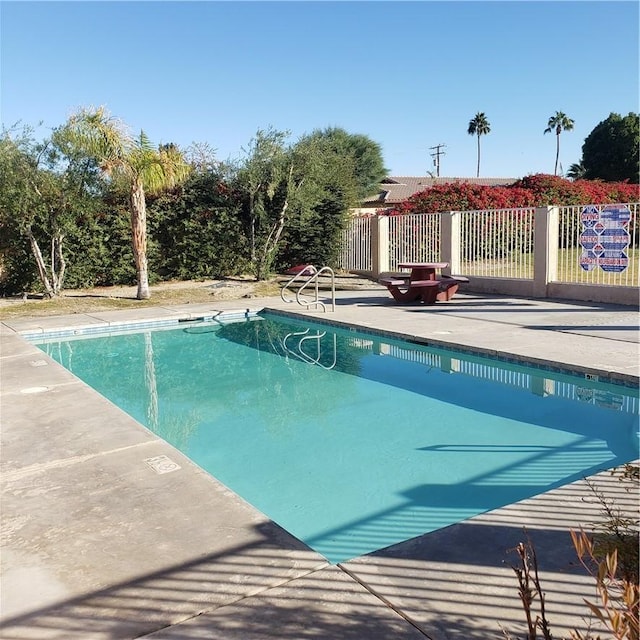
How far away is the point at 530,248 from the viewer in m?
14.0

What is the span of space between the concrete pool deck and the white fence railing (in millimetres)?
9362

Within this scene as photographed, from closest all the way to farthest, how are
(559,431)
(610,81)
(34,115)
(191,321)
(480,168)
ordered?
(559,431) → (610,81) → (191,321) → (34,115) → (480,168)

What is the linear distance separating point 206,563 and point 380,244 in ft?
51.1

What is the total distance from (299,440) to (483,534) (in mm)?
2978

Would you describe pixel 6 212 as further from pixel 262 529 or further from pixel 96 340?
pixel 262 529

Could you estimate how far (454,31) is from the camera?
1195cm

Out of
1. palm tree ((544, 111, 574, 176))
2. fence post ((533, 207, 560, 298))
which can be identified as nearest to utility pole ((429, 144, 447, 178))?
palm tree ((544, 111, 574, 176))

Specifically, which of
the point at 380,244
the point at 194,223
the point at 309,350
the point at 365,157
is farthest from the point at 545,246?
the point at 365,157

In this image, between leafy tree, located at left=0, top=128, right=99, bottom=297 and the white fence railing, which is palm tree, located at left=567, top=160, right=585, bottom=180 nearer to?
the white fence railing

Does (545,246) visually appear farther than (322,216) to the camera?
No

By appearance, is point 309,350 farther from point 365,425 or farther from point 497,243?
point 497,243

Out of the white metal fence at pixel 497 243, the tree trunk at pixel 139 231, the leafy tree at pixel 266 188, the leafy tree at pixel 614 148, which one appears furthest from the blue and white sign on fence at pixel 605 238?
the leafy tree at pixel 614 148

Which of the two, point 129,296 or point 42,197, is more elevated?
point 42,197

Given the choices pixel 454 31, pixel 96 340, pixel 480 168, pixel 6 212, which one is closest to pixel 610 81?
pixel 454 31
